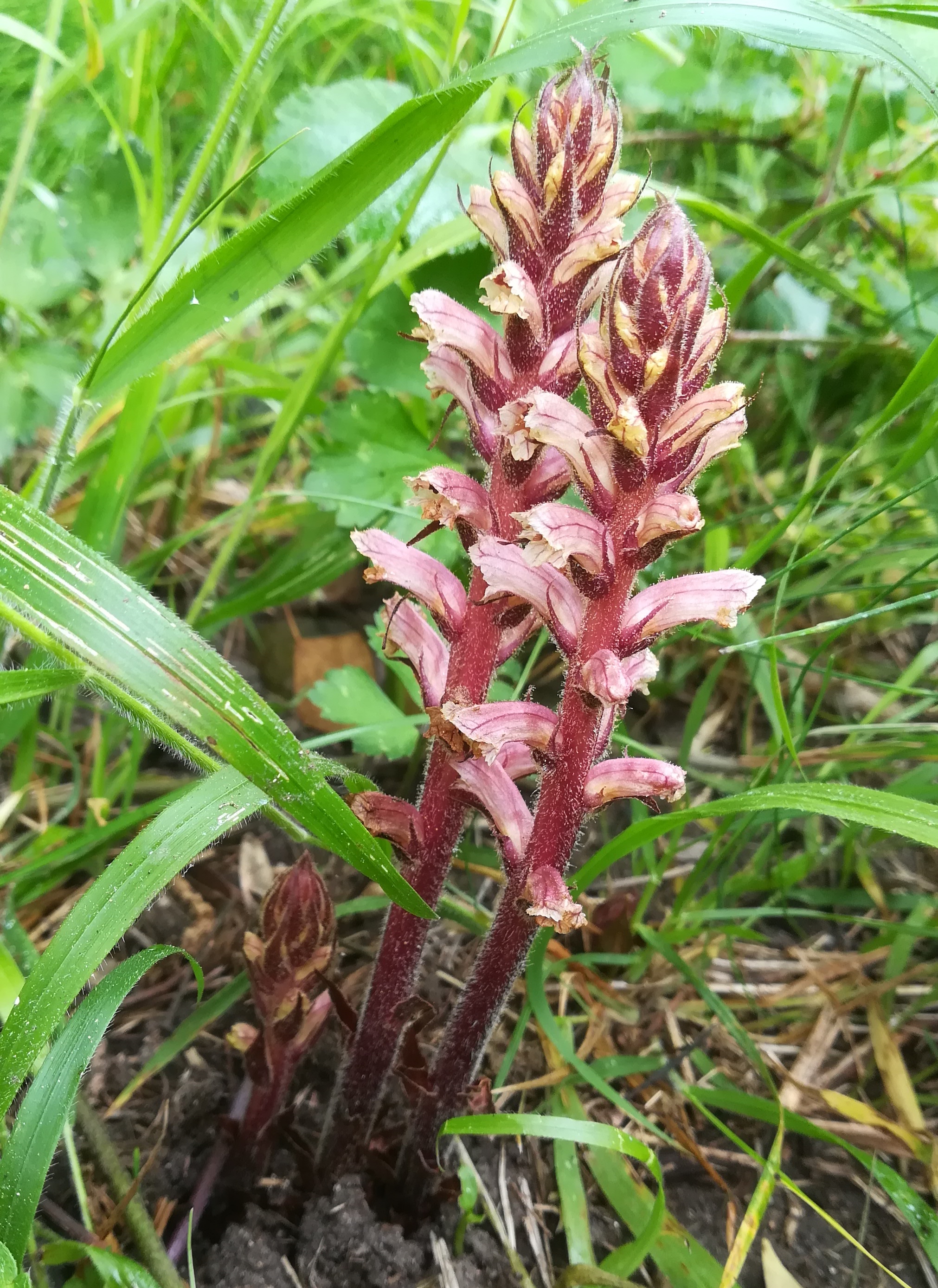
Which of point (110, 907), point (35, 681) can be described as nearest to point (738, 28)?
point (35, 681)

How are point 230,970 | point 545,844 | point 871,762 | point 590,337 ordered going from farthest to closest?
point 871,762 < point 230,970 < point 545,844 < point 590,337

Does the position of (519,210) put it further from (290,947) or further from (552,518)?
(290,947)

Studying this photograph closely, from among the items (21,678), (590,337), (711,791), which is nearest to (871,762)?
(711,791)

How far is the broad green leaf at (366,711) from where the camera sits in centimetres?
216

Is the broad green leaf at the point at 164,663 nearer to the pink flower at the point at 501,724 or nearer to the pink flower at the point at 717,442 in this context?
the pink flower at the point at 501,724

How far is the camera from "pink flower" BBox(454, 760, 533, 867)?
142 cm

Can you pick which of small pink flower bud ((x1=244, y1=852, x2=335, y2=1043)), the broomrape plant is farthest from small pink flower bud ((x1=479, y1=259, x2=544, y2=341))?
small pink flower bud ((x1=244, y1=852, x2=335, y2=1043))

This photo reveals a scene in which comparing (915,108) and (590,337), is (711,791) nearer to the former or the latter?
(590,337)

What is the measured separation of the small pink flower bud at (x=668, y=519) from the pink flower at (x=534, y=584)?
0.48 ft

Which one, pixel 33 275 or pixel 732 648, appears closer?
pixel 732 648

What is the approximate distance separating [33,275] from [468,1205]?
2.76m

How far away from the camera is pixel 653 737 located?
9.43ft

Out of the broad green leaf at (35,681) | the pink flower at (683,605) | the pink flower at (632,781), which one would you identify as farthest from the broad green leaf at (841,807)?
the broad green leaf at (35,681)

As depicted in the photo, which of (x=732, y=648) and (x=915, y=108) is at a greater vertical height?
(x=915, y=108)
